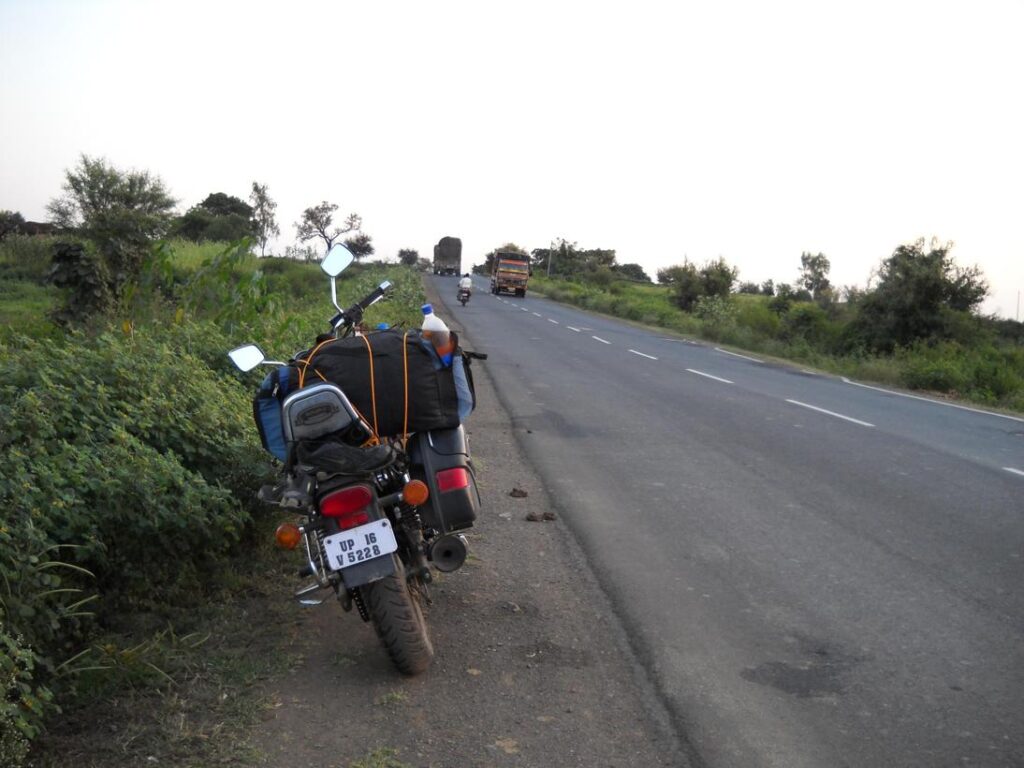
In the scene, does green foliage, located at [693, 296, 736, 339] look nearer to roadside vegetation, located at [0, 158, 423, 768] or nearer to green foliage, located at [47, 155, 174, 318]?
green foliage, located at [47, 155, 174, 318]

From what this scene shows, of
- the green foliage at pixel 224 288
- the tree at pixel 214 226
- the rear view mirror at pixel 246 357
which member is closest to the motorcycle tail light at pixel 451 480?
the rear view mirror at pixel 246 357

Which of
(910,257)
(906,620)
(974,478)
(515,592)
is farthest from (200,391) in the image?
(910,257)

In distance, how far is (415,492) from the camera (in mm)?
4055

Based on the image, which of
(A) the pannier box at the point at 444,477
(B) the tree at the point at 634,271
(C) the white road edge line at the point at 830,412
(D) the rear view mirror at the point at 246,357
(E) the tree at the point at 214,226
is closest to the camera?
(A) the pannier box at the point at 444,477

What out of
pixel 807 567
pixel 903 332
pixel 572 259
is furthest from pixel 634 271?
pixel 807 567

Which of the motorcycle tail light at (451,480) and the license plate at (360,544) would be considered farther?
the motorcycle tail light at (451,480)

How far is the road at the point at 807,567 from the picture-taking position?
13.0 ft

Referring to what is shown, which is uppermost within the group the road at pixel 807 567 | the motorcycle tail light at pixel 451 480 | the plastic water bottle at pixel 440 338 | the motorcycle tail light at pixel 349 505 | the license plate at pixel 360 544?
the plastic water bottle at pixel 440 338

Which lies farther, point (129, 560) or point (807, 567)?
point (807, 567)

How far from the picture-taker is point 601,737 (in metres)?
3.68

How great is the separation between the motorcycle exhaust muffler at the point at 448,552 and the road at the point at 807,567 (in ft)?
3.22

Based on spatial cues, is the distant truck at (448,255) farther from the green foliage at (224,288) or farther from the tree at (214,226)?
the green foliage at (224,288)

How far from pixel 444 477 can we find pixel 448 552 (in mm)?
331

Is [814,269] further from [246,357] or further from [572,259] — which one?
[246,357]
